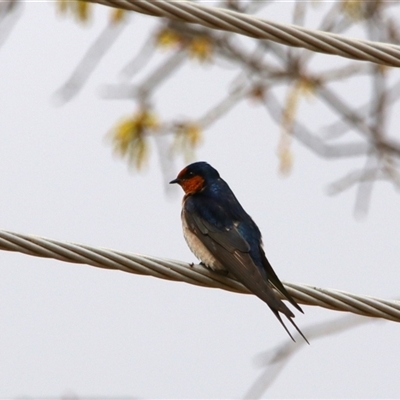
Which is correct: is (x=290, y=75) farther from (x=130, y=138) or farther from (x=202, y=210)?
(x=202, y=210)

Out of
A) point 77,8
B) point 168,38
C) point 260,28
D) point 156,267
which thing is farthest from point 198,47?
point 156,267

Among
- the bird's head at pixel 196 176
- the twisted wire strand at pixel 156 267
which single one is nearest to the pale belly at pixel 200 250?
the bird's head at pixel 196 176

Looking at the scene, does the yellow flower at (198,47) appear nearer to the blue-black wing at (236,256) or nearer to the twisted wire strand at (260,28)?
the blue-black wing at (236,256)

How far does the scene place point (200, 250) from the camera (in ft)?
14.8

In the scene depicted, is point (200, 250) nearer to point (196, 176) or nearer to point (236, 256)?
point (236, 256)

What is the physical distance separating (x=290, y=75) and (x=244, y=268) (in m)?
2.69

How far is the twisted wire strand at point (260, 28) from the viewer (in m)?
3.66

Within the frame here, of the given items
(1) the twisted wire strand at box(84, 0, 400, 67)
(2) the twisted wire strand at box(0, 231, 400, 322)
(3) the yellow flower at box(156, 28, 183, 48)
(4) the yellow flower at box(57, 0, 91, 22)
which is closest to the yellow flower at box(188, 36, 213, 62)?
(3) the yellow flower at box(156, 28, 183, 48)

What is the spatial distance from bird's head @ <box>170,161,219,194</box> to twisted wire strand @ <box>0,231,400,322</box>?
4.98 ft

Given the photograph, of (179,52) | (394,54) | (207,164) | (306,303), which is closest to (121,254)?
(306,303)

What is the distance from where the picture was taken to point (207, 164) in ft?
17.1

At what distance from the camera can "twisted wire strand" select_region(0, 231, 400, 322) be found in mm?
3354

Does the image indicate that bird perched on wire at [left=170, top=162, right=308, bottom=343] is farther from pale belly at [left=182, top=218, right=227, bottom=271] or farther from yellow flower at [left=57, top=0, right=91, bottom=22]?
yellow flower at [left=57, top=0, right=91, bottom=22]

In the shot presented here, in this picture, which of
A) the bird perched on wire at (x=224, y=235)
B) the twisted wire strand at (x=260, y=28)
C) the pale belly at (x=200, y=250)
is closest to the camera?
the twisted wire strand at (x=260, y=28)
